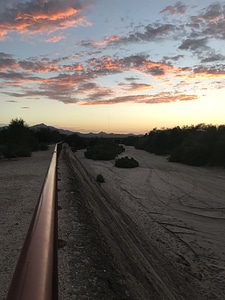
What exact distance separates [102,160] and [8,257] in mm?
33202

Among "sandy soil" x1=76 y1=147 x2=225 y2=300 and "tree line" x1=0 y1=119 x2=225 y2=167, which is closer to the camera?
"sandy soil" x1=76 y1=147 x2=225 y2=300

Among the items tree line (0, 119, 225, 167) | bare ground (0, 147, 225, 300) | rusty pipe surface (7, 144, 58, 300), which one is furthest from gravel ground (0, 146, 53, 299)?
tree line (0, 119, 225, 167)

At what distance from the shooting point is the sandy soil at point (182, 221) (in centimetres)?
770

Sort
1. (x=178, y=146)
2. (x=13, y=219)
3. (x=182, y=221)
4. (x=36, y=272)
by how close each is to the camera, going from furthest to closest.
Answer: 1. (x=178, y=146)
2. (x=182, y=221)
3. (x=13, y=219)
4. (x=36, y=272)

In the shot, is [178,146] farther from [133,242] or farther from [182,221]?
[133,242]

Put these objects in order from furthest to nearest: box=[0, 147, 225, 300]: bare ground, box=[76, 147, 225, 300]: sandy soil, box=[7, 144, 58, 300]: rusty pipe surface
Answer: box=[76, 147, 225, 300]: sandy soil, box=[0, 147, 225, 300]: bare ground, box=[7, 144, 58, 300]: rusty pipe surface

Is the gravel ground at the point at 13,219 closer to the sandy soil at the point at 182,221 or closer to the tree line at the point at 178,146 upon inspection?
the sandy soil at the point at 182,221

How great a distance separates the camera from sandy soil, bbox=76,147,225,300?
770 cm

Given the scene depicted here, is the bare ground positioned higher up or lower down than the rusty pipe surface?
lower down

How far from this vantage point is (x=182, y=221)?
1264cm

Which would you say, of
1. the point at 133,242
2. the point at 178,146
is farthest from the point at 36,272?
the point at 178,146

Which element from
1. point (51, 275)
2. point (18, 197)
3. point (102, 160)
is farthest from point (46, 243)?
point (102, 160)

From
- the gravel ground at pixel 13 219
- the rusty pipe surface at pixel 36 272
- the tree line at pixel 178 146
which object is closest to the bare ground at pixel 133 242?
the gravel ground at pixel 13 219

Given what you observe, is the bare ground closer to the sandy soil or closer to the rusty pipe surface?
the sandy soil
